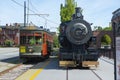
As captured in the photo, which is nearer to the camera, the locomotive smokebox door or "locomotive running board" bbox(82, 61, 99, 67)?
"locomotive running board" bbox(82, 61, 99, 67)

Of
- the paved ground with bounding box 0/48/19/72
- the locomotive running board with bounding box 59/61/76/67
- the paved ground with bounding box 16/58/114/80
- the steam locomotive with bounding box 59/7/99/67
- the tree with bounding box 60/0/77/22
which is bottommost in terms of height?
the paved ground with bounding box 0/48/19/72

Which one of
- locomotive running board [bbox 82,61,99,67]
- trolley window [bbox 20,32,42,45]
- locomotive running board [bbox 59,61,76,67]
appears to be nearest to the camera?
locomotive running board [bbox 82,61,99,67]

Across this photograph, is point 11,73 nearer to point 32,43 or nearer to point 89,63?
point 89,63

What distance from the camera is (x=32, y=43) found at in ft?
88.9

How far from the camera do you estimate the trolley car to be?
2670 cm

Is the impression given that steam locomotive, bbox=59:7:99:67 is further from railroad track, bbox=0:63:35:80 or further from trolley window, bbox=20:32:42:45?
trolley window, bbox=20:32:42:45

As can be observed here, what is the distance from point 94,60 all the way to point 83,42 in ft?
4.07

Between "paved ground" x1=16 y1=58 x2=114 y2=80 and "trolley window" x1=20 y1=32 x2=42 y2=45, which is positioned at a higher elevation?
"trolley window" x1=20 y1=32 x2=42 y2=45

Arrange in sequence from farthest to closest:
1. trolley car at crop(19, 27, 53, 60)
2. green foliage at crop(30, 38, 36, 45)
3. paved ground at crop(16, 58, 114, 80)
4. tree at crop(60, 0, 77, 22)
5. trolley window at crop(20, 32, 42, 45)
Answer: tree at crop(60, 0, 77, 22) → trolley window at crop(20, 32, 42, 45) → green foliage at crop(30, 38, 36, 45) → trolley car at crop(19, 27, 53, 60) → paved ground at crop(16, 58, 114, 80)

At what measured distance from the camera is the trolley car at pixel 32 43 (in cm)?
2670

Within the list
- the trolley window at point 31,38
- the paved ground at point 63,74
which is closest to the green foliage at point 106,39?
the trolley window at point 31,38

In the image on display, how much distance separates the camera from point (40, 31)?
1073 inches

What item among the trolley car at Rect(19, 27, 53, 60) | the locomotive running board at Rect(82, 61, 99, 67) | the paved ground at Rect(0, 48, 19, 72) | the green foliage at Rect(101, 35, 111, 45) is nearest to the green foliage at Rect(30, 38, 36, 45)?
the trolley car at Rect(19, 27, 53, 60)

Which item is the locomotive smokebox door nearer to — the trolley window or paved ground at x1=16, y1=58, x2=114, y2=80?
paved ground at x1=16, y1=58, x2=114, y2=80
